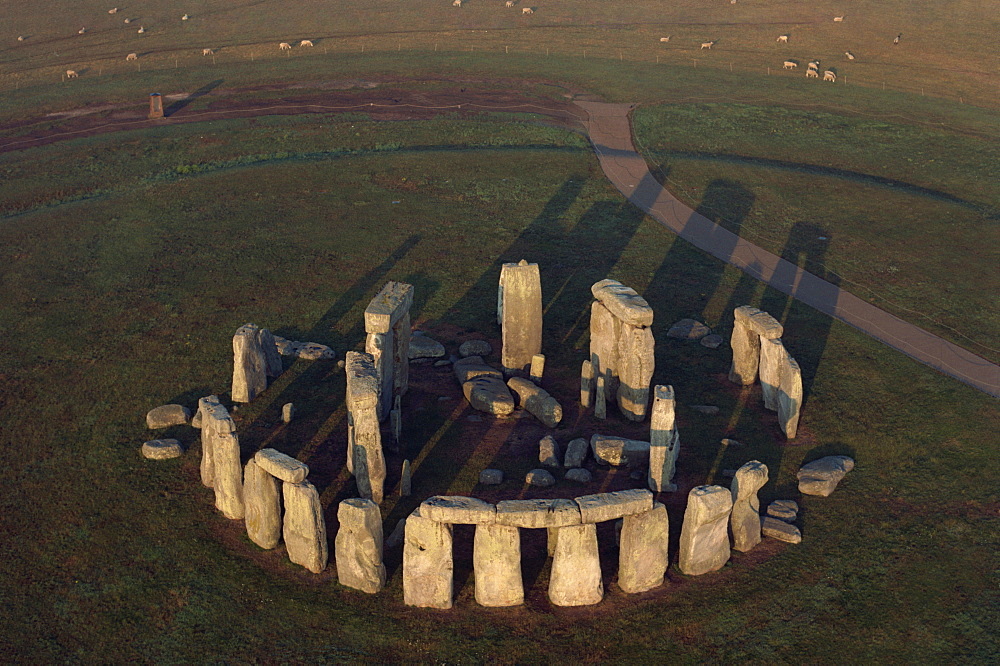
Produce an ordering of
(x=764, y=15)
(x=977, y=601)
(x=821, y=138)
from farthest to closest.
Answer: (x=764, y=15), (x=821, y=138), (x=977, y=601)

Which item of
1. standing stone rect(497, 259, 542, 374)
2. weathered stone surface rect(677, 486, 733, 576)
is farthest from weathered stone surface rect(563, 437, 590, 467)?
standing stone rect(497, 259, 542, 374)

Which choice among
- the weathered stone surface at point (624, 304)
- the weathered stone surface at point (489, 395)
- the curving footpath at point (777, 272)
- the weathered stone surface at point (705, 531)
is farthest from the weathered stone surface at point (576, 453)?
the curving footpath at point (777, 272)

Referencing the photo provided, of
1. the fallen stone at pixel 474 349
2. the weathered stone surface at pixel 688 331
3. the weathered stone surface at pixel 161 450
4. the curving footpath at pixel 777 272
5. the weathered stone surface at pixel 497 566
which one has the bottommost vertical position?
the curving footpath at pixel 777 272

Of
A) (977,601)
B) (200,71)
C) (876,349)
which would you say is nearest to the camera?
(977,601)

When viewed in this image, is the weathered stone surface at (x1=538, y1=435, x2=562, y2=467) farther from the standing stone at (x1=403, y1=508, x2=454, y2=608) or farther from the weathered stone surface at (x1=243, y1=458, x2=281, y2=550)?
the weathered stone surface at (x1=243, y1=458, x2=281, y2=550)

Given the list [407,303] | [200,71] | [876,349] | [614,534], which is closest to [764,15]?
[200,71]

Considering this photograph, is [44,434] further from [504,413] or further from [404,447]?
[504,413]

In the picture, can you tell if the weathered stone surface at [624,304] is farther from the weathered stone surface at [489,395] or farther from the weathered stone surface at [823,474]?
the weathered stone surface at [823,474]
